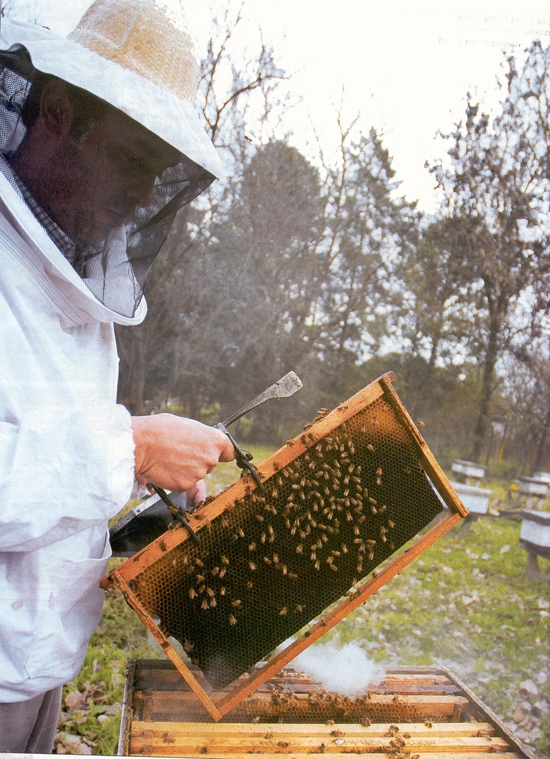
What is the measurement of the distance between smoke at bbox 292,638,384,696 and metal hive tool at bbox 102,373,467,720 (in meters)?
0.34

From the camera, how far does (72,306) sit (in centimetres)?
145

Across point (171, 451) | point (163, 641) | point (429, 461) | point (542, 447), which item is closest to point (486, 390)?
point (542, 447)

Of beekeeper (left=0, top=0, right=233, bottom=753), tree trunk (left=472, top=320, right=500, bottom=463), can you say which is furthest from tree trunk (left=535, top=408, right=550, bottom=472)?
beekeeper (left=0, top=0, right=233, bottom=753)

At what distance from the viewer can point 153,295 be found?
97.2 inches

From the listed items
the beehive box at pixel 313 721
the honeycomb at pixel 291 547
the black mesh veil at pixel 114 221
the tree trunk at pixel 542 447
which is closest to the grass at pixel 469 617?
the tree trunk at pixel 542 447

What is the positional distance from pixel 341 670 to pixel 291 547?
2.02ft

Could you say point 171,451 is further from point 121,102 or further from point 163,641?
point 121,102

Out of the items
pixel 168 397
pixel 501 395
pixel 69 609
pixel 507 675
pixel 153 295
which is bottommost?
pixel 507 675

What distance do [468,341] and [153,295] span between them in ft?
5.08

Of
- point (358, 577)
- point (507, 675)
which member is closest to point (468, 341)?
point (358, 577)

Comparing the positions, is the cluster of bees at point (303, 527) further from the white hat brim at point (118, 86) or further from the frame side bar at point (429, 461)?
the white hat brim at point (118, 86)

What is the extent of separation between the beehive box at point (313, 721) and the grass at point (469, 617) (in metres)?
0.71

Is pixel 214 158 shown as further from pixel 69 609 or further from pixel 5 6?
pixel 69 609

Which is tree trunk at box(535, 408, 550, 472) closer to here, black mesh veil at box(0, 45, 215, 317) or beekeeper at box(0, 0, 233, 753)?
beekeeper at box(0, 0, 233, 753)
